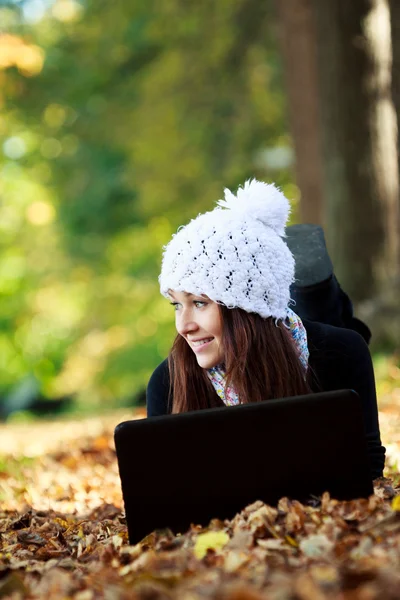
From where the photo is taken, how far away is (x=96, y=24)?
13.5m

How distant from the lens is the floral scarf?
3.61 m

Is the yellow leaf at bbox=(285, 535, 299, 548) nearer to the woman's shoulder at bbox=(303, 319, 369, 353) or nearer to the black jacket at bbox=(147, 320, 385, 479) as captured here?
the black jacket at bbox=(147, 320, 385, 479)

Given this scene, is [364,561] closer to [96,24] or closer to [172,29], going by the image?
[172,29]

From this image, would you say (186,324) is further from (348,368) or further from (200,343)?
(348,368)

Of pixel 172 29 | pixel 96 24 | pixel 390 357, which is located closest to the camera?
pixel 390 357

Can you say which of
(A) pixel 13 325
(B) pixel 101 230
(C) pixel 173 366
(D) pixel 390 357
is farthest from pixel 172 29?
(A) pixel 13 325

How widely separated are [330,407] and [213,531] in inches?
21.4

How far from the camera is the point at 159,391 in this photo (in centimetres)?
396

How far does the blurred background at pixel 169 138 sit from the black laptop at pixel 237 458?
16.0 feet

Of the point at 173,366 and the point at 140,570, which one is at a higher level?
the point at 173,366

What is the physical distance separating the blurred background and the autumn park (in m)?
0.03

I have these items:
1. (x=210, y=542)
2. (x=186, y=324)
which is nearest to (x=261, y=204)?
(x=186, y=324)

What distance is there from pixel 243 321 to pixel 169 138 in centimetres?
1040

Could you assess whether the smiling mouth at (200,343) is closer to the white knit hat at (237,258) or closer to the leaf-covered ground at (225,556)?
the white knit hat at (237,258)
